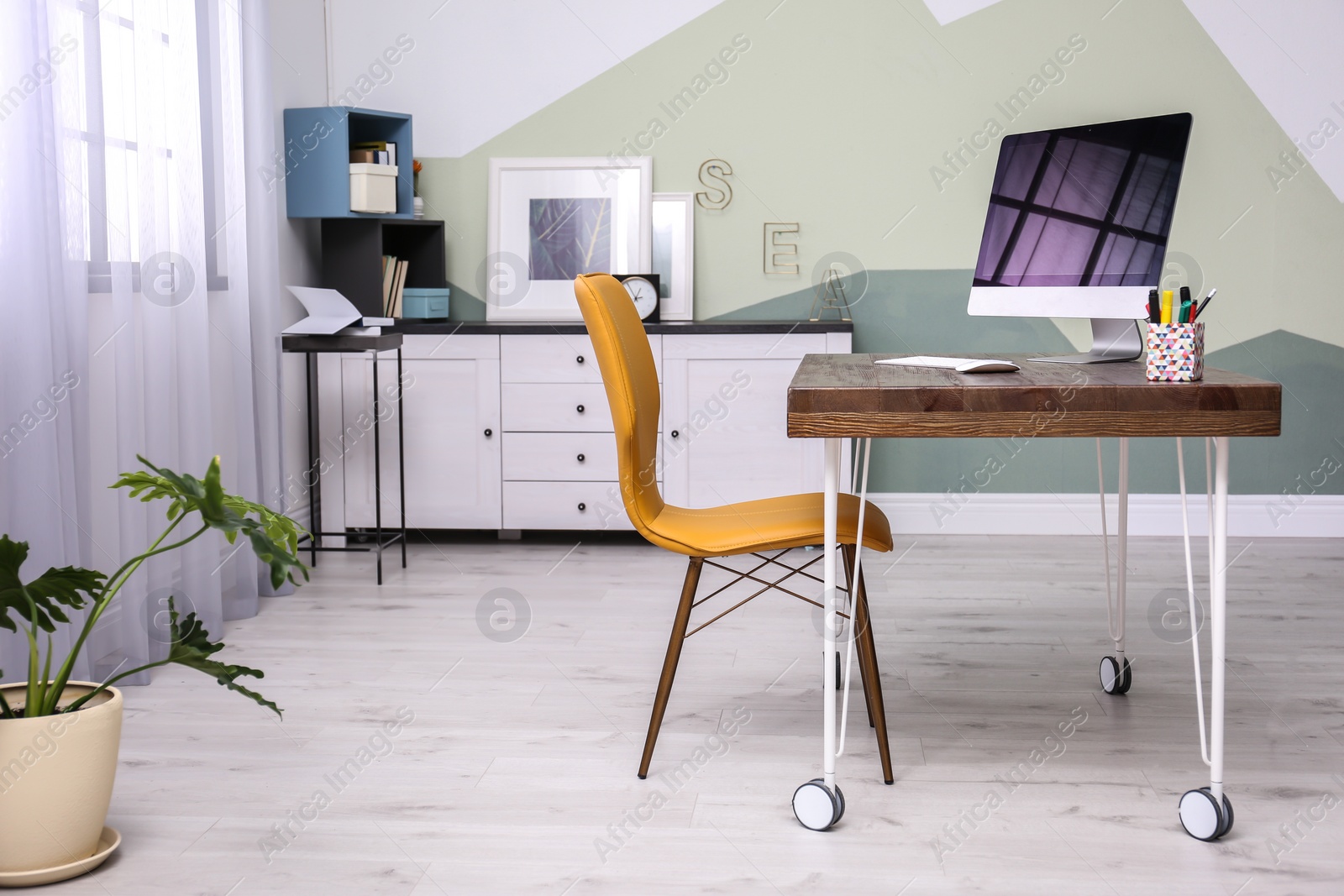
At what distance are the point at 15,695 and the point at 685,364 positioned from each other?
2.45 metres

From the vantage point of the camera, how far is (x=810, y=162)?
412 centimetres

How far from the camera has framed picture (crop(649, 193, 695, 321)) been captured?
4.17 meters

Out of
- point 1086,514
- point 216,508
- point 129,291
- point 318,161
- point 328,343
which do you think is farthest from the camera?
point 1086,514

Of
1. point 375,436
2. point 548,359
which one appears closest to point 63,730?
point 375,436

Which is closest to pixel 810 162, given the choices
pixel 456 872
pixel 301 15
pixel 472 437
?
pixel 472 437

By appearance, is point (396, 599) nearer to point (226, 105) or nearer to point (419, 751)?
point (419, 751)

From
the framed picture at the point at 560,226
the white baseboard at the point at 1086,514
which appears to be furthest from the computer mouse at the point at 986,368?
the framed picture at the point at 560,226

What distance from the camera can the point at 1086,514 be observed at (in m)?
4.13

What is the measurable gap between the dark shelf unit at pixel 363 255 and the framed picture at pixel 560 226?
214 millimetres

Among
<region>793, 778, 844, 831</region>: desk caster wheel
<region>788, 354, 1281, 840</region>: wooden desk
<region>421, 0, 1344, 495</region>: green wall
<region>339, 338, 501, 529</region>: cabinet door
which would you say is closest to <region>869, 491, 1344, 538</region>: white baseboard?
<region>421, 0, 1344, 495</region>: green wall

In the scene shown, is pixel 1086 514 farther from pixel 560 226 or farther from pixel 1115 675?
pixel 560 226

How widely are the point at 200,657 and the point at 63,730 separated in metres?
0.21

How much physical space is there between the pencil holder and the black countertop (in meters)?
1.99

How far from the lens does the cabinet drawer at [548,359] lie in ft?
12.7
